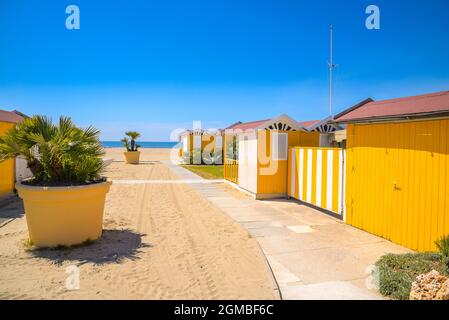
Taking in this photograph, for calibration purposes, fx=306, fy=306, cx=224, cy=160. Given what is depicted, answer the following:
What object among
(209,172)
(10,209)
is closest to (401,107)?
(10,209)

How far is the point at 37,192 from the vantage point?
479cm

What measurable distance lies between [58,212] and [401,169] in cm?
594

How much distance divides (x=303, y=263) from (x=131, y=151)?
75.2ft

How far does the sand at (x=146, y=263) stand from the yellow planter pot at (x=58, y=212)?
0.22 metres

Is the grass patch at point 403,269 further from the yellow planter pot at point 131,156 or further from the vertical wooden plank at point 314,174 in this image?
the yellow planter pot at point 131,156

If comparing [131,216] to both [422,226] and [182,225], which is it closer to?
[182,225]

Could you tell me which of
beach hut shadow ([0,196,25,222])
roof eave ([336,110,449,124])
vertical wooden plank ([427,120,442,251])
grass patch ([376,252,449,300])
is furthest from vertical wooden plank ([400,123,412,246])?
beach hut shadow ([0,196,25,222])

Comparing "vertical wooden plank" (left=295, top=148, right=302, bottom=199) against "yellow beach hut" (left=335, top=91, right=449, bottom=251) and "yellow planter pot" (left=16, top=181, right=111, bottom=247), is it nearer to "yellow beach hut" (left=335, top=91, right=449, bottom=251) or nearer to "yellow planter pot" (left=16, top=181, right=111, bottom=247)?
"yellow beach hut" (left=335, top=91, right=449, bottom=251)

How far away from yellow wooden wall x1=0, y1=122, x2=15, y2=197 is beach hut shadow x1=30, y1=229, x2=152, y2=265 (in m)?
5.67

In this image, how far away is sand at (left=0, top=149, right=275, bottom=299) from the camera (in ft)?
11.9

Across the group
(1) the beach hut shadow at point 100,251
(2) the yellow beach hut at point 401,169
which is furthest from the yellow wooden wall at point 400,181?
(1) the beach hut shadow at point 100,251

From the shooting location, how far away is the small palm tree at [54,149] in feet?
16.8

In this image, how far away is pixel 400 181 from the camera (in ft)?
18.1
